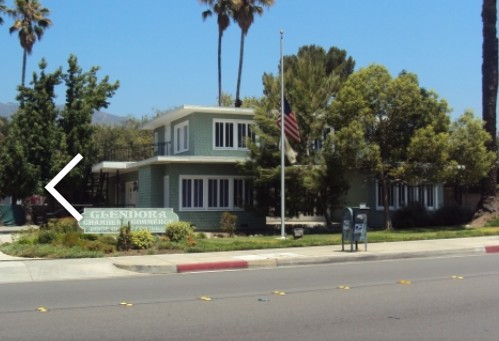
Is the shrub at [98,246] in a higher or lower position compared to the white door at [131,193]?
lower

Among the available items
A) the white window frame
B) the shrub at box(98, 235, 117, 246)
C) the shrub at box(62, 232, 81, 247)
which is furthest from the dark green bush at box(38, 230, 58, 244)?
the white window frame

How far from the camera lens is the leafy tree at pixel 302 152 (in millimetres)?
25797

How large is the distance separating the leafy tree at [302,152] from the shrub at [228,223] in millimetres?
1654

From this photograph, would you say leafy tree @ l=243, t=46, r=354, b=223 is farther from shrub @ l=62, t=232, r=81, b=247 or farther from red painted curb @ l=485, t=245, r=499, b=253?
shrub @ l=62, t=232, r=81, b=247

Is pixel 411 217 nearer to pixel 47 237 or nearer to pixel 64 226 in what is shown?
pixel 64 226

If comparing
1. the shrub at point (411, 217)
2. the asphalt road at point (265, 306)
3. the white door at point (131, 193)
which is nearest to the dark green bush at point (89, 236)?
the asphalt road at point (265, 306)

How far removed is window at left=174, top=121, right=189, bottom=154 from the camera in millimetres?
29359

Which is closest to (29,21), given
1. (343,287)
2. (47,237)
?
(47,237)

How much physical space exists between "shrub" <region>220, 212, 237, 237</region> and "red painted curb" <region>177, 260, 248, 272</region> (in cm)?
1081

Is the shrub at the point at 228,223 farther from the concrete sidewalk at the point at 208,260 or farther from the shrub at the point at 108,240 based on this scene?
the concrete sidewalk at the point at 208,260

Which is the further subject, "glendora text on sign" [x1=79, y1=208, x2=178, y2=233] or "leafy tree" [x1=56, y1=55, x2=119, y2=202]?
"leafy tree" [x1=56, y1=55, x2=119, y2=202]

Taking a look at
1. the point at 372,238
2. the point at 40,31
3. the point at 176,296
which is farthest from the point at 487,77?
the point at 40,31

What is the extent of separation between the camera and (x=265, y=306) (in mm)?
9266

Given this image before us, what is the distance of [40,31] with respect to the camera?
44.4m
